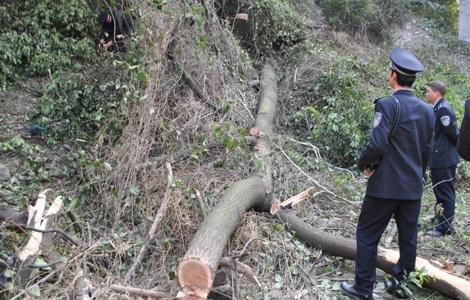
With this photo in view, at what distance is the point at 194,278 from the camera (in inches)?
125

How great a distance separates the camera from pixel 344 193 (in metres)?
5.71

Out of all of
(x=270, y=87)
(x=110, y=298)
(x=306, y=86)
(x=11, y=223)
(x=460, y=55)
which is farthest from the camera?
(x=460, y=55)

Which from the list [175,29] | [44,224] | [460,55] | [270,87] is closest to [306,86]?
[270,87]

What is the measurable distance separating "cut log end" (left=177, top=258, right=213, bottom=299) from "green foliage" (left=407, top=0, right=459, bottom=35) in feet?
50.6

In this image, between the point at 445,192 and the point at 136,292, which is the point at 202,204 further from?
the point at 445,192

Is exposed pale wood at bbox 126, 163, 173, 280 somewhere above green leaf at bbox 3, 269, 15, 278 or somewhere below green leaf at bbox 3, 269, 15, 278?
below

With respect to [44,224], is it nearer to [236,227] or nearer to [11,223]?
[11,223]

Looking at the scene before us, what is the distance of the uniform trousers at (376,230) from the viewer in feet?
12.4

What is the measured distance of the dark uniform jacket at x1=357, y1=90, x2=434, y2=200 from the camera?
3633 mm

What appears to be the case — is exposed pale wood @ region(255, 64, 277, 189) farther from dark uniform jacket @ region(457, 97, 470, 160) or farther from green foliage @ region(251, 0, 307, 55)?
dark uniform jacket @ region(457, 97, 470, 160)

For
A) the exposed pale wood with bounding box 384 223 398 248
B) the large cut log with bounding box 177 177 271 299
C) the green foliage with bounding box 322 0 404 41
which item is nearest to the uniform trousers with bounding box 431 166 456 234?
the exposed pale wood with bounding box 384 223 398 248

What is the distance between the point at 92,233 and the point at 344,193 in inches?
112

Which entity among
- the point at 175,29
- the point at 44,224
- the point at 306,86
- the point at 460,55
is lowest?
the point at 460,55

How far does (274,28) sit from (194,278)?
22.6ft
